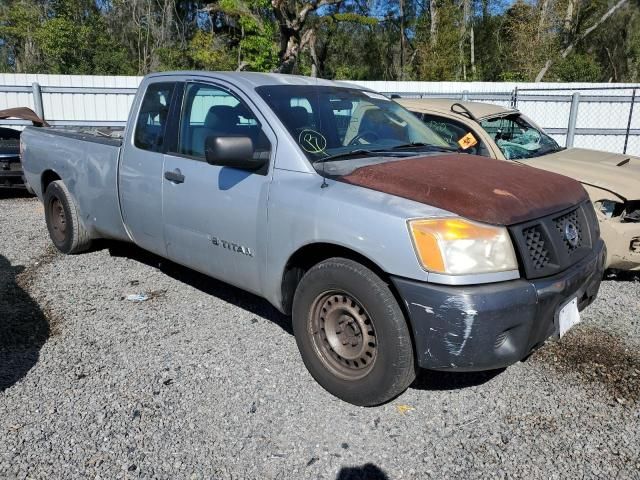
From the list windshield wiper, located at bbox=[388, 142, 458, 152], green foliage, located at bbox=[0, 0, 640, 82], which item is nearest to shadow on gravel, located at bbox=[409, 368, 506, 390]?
windshield wiper, located at bbox=[388, 142, 458, 152]

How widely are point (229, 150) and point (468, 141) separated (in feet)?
10.1

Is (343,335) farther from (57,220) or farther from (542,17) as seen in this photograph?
(542,17)

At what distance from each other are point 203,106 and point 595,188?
353cm

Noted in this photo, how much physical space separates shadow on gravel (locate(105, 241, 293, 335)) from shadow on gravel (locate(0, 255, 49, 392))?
1.17 meters

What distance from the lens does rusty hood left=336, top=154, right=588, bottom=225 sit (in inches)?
107

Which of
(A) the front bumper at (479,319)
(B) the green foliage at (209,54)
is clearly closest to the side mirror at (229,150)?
(A) the front bumper at (479,319)

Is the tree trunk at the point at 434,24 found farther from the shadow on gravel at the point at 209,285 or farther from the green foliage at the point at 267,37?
the shadow on gravel at the point at 209,285

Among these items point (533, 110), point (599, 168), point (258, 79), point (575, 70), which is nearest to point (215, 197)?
point (258, 79)

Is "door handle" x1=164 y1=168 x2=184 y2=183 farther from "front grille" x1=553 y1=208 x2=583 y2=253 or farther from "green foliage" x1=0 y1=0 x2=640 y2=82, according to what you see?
"green foliage" x1=0 y1=0 x2=640 y2=82

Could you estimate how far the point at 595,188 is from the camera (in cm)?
491

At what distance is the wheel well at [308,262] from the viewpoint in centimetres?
290

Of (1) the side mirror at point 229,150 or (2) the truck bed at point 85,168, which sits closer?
(1) the side mirror at point 229,150

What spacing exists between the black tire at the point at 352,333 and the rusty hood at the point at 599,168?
3.13 meters

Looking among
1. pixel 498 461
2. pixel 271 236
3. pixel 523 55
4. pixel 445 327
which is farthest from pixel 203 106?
pixel 523 55
